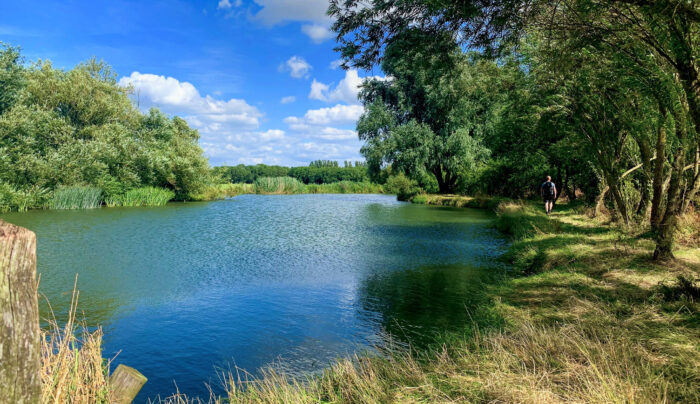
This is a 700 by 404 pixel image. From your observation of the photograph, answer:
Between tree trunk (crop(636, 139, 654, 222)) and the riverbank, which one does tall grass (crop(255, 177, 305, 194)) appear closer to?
tree trunk (crop(636, 139, 654, 222))

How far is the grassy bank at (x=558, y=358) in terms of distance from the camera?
346 centimetres

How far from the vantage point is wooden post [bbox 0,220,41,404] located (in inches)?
77.9

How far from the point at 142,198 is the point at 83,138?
7557 mm

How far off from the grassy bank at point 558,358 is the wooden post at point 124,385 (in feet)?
1.59

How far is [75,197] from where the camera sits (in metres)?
29.6

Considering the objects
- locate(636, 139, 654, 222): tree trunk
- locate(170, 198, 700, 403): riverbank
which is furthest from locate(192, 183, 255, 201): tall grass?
locate(170, 198, 700, 403): riverbank

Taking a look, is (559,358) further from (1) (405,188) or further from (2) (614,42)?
(1) (405,188)

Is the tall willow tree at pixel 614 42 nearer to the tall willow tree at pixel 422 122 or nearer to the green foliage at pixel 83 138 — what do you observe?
the tall willow tree at pixel 422 122

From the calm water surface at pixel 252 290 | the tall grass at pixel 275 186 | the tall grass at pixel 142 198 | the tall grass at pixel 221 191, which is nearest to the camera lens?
the calm water surface at pixel 252 290

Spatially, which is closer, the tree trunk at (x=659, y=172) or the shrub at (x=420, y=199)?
the tree trunk at (x=659, y=172)

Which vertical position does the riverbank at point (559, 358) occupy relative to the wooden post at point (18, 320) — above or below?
below

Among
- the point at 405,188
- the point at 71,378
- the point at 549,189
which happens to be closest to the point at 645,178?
the point at 549,189

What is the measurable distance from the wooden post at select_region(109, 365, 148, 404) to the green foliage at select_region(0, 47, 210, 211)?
99.8 ft

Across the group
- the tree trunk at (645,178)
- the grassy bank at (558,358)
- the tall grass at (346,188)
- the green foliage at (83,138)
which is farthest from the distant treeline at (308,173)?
the grassy bank at (558,358)
